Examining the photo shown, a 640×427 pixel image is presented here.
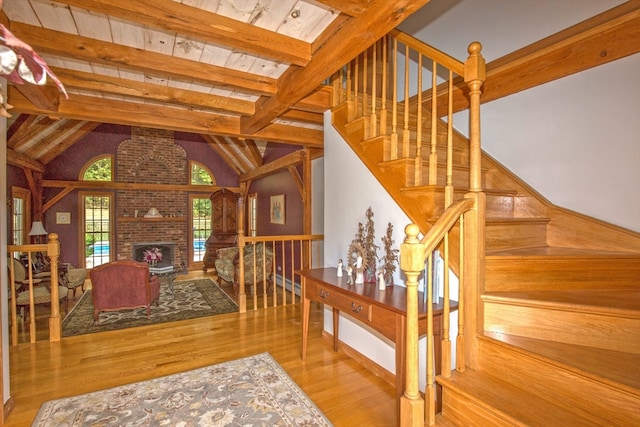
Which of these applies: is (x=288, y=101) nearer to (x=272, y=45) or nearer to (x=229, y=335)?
(x=272, y=45)

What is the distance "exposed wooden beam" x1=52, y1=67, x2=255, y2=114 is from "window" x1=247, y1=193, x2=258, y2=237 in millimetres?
4981

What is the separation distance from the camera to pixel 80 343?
11.0ft

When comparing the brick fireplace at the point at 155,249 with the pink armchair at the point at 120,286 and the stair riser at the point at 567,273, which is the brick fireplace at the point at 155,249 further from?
the stair riser at the point at 567,273

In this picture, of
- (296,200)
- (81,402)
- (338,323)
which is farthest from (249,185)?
(81,402)

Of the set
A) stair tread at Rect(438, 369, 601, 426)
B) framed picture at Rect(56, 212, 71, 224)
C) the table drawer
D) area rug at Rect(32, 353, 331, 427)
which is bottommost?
area rug at Rect(32, 353, 331, 427)

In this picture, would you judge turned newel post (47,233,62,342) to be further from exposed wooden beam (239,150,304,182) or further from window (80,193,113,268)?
window (80,193,113,268)

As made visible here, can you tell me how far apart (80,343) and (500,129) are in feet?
15.0

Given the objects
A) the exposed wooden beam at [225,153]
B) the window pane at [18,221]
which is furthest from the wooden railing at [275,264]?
the window pane at [18,221]

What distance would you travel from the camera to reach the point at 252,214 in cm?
847

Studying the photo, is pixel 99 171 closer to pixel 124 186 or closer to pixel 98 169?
pixel 98 169

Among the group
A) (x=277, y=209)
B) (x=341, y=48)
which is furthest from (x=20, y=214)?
(x=341, y=48)

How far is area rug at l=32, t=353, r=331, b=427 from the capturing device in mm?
2059

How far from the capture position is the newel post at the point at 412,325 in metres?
1.43

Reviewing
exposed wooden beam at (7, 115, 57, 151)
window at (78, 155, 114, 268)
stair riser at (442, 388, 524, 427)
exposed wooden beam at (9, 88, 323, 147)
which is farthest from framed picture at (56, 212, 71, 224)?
stair riser at (442, 388, 524, 427)
